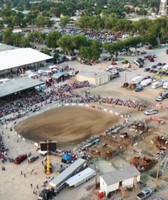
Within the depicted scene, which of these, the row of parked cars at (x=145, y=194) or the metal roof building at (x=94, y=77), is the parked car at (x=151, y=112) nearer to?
the metal roof building at (x=94, y=77)

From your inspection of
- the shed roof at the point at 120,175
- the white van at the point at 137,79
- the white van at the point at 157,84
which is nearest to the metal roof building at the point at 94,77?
the white van at the point at 137,79

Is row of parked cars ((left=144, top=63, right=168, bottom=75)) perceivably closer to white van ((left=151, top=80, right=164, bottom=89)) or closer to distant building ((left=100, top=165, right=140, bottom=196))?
white van ((left=151, top=80, right=164, bottom=89))

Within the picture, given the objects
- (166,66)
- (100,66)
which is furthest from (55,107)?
(166,66)

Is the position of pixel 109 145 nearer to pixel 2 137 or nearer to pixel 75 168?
pixel 75 168

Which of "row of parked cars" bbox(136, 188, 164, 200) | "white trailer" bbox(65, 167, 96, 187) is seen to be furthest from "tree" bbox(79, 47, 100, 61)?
"row of parked cars" bbox(136, 188, 164, 200)

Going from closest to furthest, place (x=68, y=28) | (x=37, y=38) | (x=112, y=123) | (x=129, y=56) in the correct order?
1. (x=112, y=123)
2. (x=129, y=56)
3. (x=37, y=38)
4. (x=68, y=28)

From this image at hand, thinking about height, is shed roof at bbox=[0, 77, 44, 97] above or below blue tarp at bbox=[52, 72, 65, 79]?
above

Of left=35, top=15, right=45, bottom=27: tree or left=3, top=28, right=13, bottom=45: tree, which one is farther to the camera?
left=35, top=15, right=45, bottom=27: tree
